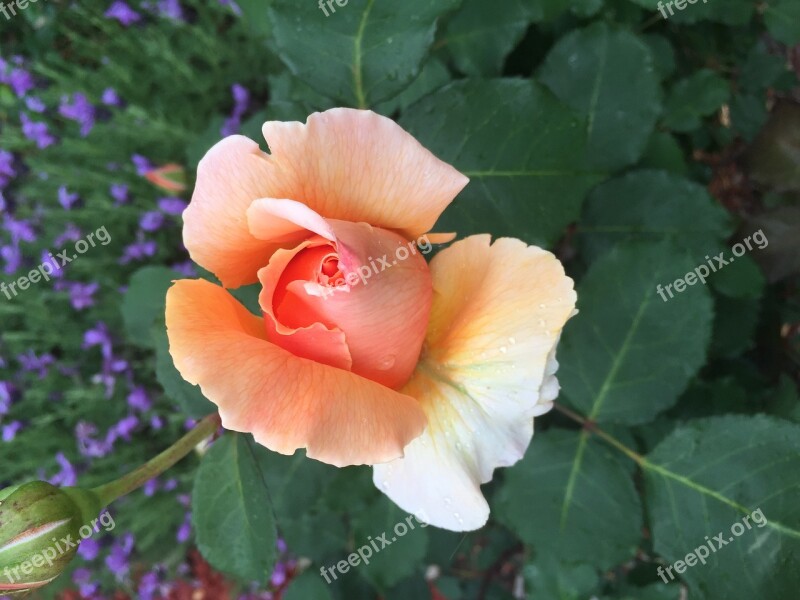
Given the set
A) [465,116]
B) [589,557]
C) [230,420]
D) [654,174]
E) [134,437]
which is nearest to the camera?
[230,420]

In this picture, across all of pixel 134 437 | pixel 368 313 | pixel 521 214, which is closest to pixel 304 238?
pixel 368 313

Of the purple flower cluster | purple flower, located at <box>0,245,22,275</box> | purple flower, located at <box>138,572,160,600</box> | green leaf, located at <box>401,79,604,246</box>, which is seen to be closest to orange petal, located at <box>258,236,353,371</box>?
green leaf, located at <box>401,79,604,246</box>

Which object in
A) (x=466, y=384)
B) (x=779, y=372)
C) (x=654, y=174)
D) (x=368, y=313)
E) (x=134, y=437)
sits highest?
(x=368, y=313)

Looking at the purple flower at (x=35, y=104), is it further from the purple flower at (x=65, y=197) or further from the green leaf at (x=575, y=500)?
the green leaf at (x=575, y=500)

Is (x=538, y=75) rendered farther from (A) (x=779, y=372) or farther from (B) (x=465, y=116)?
(A) (x=779, y=372)

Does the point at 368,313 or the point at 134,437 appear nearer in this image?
the point at 368,313

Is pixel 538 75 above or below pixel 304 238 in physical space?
below

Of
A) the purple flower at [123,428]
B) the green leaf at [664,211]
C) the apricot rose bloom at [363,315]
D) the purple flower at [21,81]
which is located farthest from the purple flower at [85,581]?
the green leaf at [664,211]
